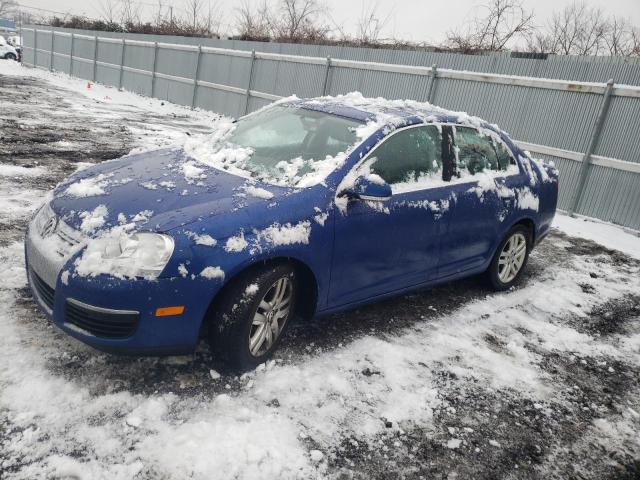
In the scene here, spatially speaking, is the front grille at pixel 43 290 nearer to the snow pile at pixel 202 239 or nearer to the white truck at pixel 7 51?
the snow pile at pixel 202 239

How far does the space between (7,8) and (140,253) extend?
148 metres

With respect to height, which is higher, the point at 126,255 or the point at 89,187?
the point at 89,187

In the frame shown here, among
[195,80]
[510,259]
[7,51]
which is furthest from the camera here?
[7,51]

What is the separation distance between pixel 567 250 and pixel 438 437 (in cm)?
494

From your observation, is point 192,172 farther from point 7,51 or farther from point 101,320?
point 7,51

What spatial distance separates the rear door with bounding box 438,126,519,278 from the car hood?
1.60m

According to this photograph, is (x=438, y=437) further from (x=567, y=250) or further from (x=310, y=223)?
(x=567, y=250)

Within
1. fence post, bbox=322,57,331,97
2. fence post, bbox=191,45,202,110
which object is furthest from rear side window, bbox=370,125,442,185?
fence post, bbox=191,45,202,110

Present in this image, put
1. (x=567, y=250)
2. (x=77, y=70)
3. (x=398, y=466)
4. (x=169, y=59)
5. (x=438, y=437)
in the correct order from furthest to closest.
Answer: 1. (x=77, y=70)
2. (x=169, y=59)
3. (x=567, y=250)
4. (x=438, y=437)
5. (x=398, y=466)

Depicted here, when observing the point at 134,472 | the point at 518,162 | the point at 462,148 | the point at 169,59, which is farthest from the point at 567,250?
the point at 169,59

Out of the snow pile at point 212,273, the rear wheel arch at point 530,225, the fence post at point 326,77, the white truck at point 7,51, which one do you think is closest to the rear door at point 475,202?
the rear wheel arch at point 530,225

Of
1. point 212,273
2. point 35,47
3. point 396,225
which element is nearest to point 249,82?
point 396,225

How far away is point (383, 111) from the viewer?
162 inches

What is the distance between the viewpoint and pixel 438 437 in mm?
2904
